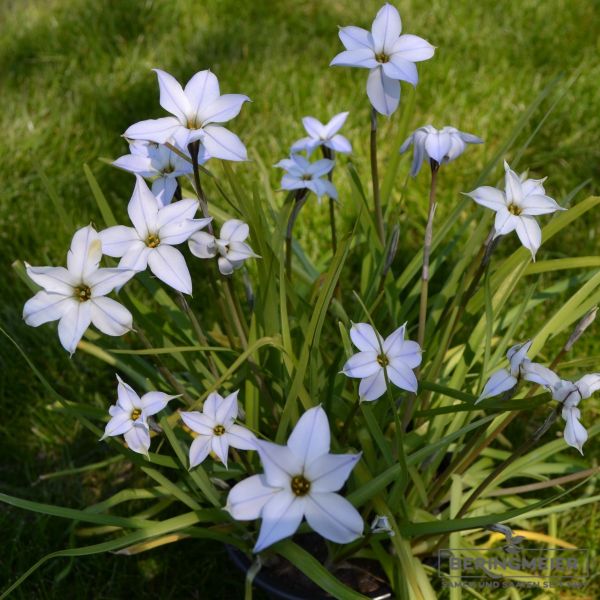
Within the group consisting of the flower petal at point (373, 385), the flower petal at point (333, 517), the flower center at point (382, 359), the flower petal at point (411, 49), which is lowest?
the flower petal at point (373, 385)

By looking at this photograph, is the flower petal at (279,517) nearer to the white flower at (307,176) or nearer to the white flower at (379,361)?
the white flower at (379,361)

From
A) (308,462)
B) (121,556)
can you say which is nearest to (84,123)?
(121,556)

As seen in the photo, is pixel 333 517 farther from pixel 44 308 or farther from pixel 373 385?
pixel 44 308

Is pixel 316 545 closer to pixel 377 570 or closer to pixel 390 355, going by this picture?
pixel 377 570

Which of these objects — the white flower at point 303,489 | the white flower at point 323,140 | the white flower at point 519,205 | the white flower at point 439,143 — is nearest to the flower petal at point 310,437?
the white flower at point 303,489

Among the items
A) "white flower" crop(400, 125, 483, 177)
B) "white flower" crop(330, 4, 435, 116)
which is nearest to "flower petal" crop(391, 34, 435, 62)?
"white flower" crop(330, 4, 435, 116)
